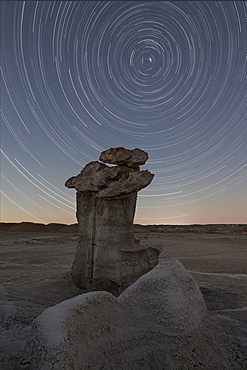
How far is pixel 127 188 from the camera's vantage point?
9.40 metres

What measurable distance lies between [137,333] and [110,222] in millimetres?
6006

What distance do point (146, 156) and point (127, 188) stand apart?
6.75 feet

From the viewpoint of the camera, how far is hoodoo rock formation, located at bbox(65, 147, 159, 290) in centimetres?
942

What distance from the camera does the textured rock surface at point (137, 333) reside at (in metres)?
3.05

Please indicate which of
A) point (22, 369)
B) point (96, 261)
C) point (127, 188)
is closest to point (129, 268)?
point (96, 261)

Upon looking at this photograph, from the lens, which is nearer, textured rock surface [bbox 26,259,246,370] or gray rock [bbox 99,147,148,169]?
textured rock surface [bbox 26,259,246,370]

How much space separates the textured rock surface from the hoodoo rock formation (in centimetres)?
469

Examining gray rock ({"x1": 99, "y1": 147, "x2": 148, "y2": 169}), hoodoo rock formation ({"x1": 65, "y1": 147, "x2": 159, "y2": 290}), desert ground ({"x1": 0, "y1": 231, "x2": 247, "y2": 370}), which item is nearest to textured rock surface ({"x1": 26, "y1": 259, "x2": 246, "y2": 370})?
desert ground ({"x1": 0, "y1": 231, "x2": 247, "y2": 370})

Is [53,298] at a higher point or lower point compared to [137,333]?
lower

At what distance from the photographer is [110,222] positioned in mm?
9812

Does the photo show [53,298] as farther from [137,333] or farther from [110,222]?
[137,333]

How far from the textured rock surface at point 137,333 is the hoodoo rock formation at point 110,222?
469 cm

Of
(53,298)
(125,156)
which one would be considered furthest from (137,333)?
(125,156)

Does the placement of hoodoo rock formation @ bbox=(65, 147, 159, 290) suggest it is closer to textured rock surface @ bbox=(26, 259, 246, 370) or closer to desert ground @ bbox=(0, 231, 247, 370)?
desert ground @ bbox=(0, 231, 247, 370)
